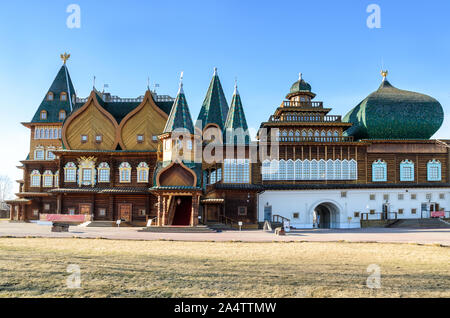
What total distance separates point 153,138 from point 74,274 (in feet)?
89.5

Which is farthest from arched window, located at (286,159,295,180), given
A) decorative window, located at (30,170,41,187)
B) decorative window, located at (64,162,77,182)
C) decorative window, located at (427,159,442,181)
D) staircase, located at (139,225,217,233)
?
decorative window, located at (30,170,41,187)

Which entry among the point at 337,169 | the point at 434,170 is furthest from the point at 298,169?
the point at 434,170

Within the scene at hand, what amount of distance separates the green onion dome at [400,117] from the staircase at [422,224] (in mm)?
8447

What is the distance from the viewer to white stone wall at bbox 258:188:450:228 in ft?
120

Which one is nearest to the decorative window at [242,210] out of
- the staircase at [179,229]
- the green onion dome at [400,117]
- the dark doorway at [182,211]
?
the dark doorway at [182,211]

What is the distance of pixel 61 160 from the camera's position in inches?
1478

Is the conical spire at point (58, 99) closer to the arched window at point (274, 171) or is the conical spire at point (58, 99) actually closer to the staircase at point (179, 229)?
the staircase at point (179, 229)

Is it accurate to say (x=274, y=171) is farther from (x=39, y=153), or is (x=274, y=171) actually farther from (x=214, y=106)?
(x=39, y=153)

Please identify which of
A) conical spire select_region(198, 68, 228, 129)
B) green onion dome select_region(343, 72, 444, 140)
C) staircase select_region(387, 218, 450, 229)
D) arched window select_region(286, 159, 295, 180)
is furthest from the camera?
green onion dome select_region(343, 72, 444, 140)

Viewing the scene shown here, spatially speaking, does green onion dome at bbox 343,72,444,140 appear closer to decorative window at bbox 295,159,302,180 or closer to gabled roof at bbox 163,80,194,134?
decorative window at bbox 295,159,302,180

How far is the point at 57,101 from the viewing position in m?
43.6

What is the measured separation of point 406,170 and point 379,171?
2.73 m

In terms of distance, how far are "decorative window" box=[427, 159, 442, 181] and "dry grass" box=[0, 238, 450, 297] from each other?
2388 cm

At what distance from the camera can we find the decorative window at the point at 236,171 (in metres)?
34.6
